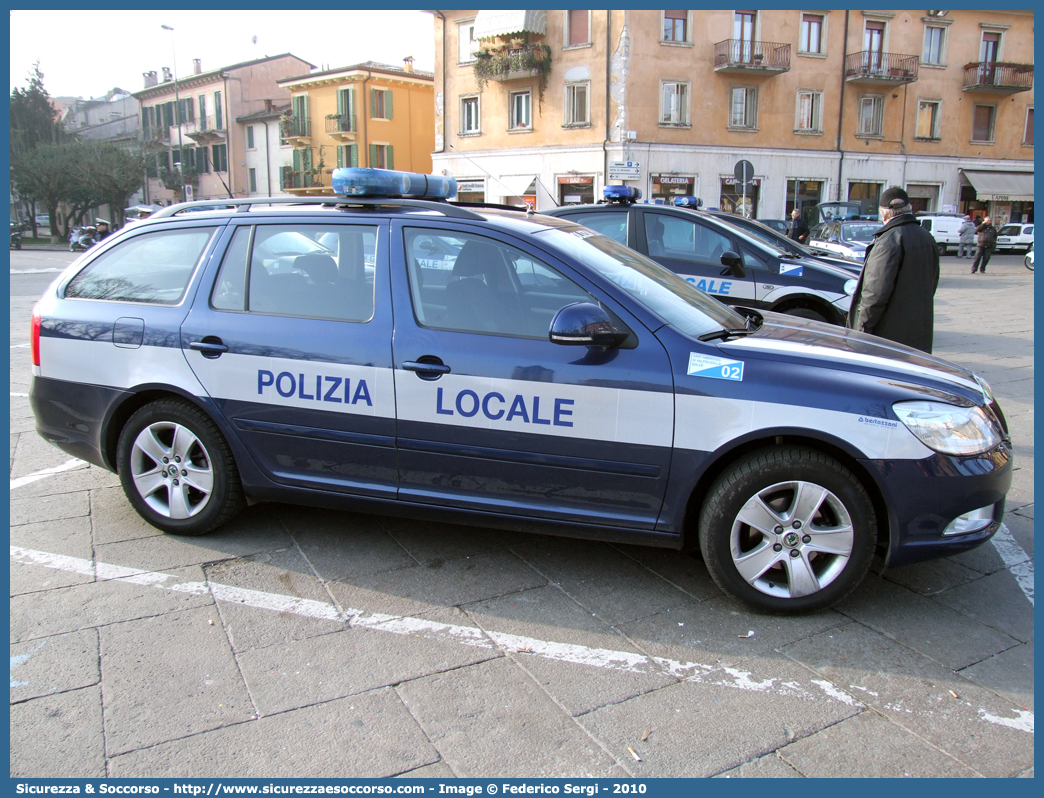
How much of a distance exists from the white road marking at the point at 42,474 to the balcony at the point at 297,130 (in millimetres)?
45073

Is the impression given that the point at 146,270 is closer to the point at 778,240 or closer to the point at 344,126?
the point at 778,240

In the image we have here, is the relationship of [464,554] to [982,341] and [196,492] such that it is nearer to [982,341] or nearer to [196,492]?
[196,492]

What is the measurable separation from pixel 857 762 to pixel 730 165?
33565 mm

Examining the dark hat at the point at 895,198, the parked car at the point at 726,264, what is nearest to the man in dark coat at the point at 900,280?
the dark hat at the point at 895,198

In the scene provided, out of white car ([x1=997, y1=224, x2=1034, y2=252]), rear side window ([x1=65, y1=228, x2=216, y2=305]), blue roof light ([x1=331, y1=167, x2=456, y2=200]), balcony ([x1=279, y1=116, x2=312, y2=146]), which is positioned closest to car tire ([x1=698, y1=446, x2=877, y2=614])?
blue roof light ([x1=331, y1=167, x2=456, y2=200])

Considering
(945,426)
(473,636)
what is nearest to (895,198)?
(945,426)

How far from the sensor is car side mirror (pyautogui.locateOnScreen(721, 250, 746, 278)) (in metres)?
7.55

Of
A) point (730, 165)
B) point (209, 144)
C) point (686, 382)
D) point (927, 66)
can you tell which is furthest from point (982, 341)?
point (209, 144)

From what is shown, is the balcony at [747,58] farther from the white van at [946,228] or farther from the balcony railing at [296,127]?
the balcony railing at [296,127]

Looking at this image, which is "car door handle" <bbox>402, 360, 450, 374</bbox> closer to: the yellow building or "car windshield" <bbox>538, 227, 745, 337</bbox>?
"car windshield" <bbox>538, 227, 745, 337</bbox>

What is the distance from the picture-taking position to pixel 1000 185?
3738 cm

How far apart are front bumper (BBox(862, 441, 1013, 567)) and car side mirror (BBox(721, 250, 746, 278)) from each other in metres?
4.61

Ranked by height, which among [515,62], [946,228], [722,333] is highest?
[515,62]

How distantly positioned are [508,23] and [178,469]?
32.9m
